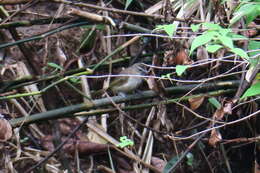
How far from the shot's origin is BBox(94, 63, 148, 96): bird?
13.2 ft

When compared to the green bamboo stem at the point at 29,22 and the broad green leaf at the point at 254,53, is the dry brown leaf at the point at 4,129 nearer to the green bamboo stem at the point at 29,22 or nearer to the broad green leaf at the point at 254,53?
the green bamboo stem at the point at 29,22

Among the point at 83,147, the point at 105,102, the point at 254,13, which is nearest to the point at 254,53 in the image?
the point at 254,13

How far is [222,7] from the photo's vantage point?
117 inches

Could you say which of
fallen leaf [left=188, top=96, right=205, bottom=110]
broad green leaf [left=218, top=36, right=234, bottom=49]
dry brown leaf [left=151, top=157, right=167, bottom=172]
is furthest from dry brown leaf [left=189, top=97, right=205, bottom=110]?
broad green leaf [left=218, top=36, right=234, bottom=49]

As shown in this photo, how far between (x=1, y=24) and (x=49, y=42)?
3.90ft

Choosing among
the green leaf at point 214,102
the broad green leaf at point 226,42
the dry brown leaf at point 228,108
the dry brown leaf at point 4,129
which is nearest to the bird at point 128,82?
the green leaf at point 214,102

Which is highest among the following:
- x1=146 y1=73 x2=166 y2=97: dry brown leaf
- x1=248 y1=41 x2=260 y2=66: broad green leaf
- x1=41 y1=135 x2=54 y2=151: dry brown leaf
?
x1=248 y1=41 x2=260 y2=66: broad green leaf

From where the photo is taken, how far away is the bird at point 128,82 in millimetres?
Answer: 4033

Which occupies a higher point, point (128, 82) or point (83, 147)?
point (128, 82)

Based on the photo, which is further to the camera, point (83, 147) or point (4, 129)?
point (83, 147)

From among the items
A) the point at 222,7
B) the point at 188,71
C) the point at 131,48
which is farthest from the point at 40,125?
the point at 222,7

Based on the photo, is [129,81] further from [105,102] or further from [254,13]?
[254,13]

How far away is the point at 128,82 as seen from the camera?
13.4 ft

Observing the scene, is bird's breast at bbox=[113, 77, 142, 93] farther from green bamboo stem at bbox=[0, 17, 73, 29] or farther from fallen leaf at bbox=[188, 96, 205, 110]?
fallen leaf at bbox=[188, 96, 205, 110]
